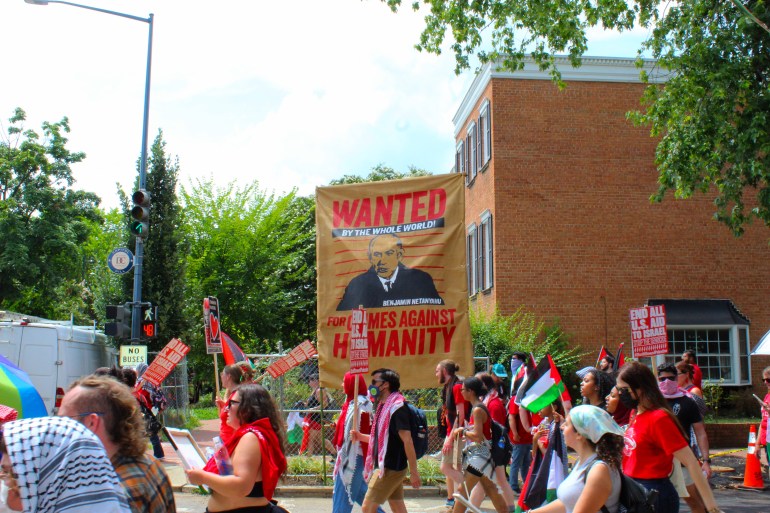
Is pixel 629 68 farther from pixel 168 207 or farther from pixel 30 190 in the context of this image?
pixel 30 190

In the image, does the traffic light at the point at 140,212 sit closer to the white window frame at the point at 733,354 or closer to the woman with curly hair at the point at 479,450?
the woman with curly hair at the point at 479,450

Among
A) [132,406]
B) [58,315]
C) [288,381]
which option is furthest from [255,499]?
[58,315]

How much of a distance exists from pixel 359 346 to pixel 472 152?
16678mm

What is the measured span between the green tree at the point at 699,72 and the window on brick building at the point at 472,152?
963cm

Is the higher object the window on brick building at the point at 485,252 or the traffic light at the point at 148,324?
the window on brick building at the point at 485,252

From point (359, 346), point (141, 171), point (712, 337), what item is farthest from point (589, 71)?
point (359, 346)

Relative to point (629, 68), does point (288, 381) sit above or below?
below

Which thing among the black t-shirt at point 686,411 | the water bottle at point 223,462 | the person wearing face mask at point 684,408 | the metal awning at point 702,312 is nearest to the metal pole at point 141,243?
the person wearing face mask at point 684,408

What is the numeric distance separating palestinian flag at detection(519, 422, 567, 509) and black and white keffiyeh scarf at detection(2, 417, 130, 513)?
4.35 meters

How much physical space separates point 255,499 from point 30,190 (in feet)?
119

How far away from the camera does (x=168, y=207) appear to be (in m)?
27.0

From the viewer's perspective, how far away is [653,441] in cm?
562

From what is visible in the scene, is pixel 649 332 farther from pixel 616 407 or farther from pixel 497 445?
pixel 616 407

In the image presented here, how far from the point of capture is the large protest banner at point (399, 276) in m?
11.6
